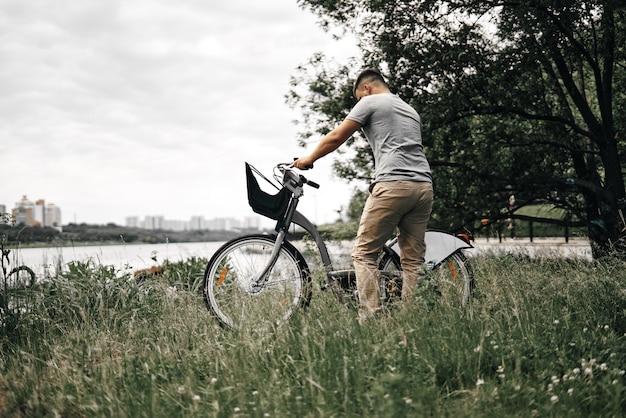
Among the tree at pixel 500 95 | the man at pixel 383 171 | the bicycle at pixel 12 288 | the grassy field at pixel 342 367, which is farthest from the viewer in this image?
the tree at pixel 500 95

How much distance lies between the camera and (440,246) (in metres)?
5.39

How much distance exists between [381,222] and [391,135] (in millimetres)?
690

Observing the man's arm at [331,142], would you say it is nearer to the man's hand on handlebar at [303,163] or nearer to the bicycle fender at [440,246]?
the man's hand on handlebar at [303,163]

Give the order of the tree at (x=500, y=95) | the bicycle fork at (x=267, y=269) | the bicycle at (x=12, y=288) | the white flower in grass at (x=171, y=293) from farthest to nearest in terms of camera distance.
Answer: the tree at (x=500, y=95)
the white flower in grass at (x=171, y=293)
the bicycle at (x=12, y=288)
the bicycle fork at (x=267, y=269)

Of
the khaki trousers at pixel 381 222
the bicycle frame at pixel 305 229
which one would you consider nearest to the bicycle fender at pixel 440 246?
the bicycle frame at pixel 305 229

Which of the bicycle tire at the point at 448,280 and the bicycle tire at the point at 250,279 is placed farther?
the bicycle tire at the point at 448,280

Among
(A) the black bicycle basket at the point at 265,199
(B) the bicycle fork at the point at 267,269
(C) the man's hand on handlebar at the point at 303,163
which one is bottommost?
(B) the bicycle fork at the point at 267,269

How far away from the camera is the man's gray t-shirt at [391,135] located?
15.0 feet

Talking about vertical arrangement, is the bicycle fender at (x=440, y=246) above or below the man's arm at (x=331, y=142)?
below

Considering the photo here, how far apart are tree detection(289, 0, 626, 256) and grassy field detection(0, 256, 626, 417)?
562 centimetres

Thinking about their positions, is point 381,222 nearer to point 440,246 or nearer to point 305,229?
point 305,229

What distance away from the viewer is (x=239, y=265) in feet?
15.6

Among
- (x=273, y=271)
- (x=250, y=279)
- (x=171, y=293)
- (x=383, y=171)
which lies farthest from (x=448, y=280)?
(x=171, y=293)

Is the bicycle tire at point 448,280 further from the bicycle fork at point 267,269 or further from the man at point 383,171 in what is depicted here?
the bicycle fork at point 267,269
